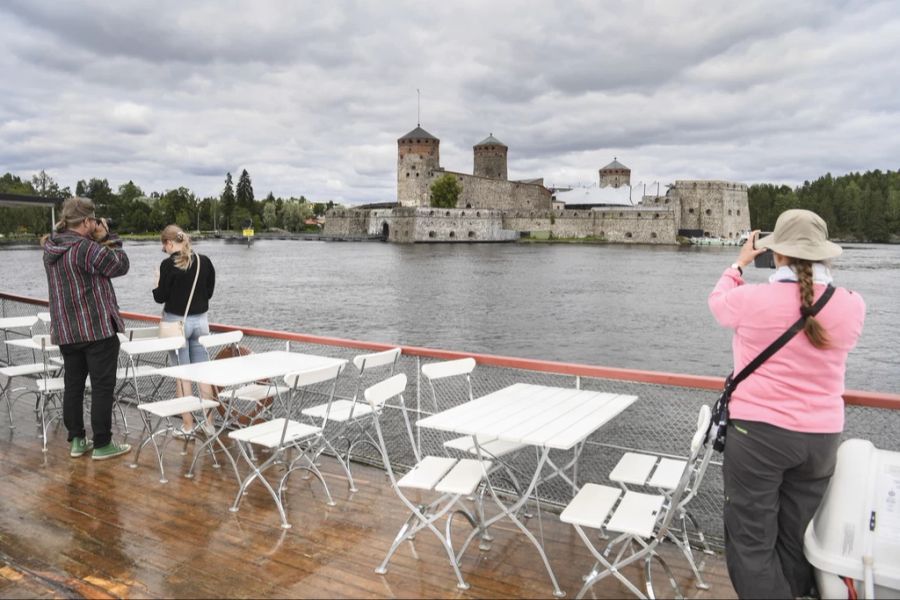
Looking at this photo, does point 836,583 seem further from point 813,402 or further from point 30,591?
point 30,591

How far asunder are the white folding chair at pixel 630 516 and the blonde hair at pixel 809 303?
498 mm

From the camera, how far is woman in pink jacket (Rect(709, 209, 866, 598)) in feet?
6.22

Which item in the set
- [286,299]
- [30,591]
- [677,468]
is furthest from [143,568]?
[286,299]

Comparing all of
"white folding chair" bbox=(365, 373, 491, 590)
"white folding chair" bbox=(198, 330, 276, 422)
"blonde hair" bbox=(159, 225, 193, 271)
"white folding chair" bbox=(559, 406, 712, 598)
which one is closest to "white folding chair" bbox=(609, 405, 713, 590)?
"white folding chair" bbox=(559, 406, 712, 598)

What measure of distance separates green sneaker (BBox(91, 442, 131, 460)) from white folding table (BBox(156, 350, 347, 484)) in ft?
1.66

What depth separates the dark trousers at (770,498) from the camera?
6.35ft

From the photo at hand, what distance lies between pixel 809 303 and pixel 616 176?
8438 centimetres

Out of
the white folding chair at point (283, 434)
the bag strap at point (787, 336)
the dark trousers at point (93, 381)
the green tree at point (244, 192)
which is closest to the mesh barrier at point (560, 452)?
the white folding chair at point (283, 434)

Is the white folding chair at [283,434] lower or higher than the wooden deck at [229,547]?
higher

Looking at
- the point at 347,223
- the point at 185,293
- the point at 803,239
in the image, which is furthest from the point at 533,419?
the point at 347,223

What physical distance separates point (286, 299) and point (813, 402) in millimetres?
25677

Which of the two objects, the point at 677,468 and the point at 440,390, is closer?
the point at 677,468

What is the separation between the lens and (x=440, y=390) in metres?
8.01

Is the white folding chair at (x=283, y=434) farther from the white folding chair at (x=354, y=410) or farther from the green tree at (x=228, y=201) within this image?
the green tree at (x=228, y=201)
